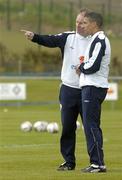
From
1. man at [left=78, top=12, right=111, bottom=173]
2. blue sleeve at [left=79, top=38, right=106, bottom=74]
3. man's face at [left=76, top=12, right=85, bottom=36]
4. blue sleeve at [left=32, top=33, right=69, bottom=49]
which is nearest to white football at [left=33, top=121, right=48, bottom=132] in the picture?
blue sleeve at [left=32, top=33, right=69, bottom=49]

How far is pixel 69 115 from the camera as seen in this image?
12.9 m

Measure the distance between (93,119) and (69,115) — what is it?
68 cm

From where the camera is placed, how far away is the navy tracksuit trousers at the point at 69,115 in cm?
1280

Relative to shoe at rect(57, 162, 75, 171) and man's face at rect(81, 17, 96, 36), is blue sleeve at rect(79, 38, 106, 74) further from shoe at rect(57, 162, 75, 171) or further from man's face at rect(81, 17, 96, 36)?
shoe at rect(57, 162, 75, 171)

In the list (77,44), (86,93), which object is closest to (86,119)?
(86,93)

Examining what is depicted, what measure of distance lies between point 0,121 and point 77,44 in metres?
16.0

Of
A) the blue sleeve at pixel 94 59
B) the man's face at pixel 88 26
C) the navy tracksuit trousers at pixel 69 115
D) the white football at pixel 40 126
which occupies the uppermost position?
the man's face at pixel 88 26

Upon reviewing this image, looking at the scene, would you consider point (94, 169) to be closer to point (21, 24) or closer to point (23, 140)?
point (23, 140)

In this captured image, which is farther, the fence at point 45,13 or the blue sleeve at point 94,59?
the fence at point 45,13

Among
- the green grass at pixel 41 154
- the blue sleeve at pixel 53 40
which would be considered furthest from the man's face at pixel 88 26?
the green grass at pixel 41 154

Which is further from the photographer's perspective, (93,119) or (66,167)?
(66,167)

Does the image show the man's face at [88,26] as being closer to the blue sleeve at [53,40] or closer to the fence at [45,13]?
the blue sleeve at [53,40]

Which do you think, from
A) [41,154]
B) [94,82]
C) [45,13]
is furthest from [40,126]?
[45,13]

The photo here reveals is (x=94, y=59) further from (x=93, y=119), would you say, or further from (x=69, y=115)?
(x=69, y=115)
